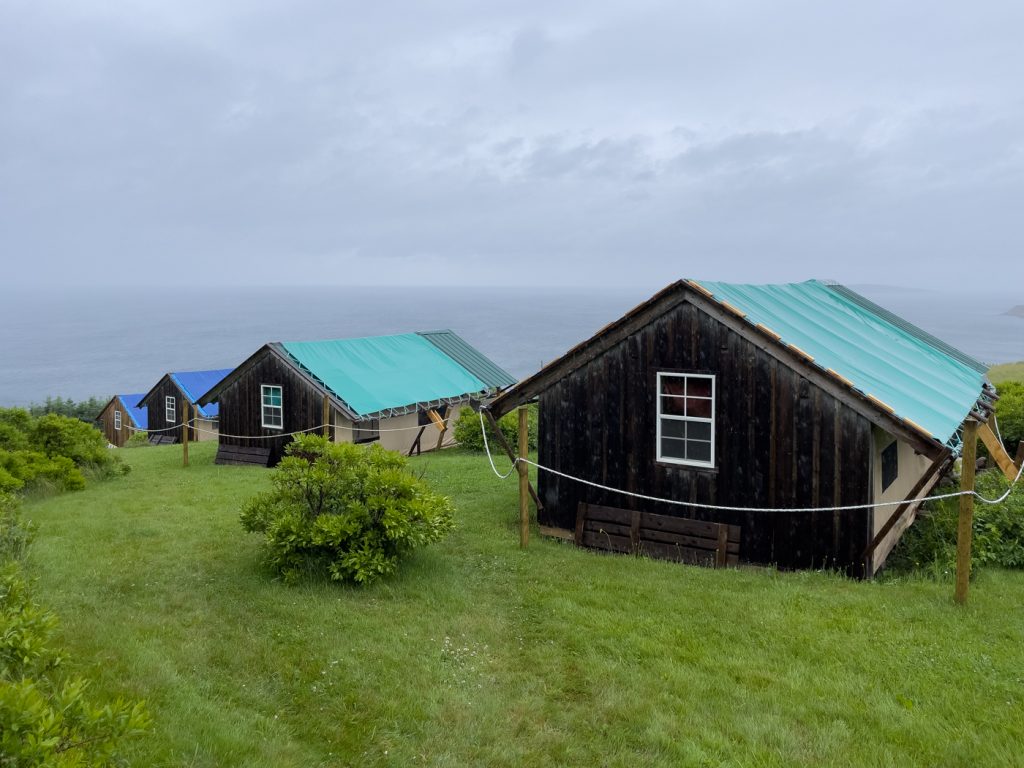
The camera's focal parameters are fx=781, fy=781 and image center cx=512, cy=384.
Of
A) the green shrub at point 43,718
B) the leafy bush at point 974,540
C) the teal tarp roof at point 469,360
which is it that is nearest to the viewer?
the green shrub at point 43,718

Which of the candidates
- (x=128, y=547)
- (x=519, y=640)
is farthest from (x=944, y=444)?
(x=128, y=547)

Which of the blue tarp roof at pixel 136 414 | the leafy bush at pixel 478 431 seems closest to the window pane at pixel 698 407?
the leafy bush at pixel 478 431

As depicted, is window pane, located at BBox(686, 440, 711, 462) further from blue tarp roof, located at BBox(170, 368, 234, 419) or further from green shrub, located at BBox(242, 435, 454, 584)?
blue tarp roof, located at BBox(170, 368, 234, 419)

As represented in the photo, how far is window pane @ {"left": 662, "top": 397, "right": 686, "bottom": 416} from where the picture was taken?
1419 cm

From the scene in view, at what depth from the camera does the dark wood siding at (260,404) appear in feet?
86.5

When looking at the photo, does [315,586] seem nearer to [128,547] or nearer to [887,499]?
[128,547]

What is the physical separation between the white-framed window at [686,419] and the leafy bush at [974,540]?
3.97 meters

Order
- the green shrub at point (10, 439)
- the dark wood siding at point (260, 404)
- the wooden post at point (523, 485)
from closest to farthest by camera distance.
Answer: the wooden post at point (523, 485)
the green shrub at point (10, 439)
the dark wood siding at point (260, 404)

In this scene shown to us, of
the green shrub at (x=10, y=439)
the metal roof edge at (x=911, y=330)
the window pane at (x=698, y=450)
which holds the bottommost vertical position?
the green shrub at (x=10, y=439)

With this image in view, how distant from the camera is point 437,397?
29812mm

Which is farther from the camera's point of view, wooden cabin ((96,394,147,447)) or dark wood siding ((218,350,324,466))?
wooden cabin ((96,394,147,447))

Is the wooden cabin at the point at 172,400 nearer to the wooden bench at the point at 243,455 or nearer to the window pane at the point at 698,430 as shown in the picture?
the wooden bench at the point at 243,455

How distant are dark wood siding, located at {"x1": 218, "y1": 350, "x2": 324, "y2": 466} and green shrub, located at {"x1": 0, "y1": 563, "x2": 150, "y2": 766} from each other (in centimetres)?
2053

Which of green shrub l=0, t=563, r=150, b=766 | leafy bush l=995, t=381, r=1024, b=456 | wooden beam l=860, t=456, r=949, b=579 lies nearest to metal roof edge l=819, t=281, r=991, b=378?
leafy bush l=995, t=381, r=1024, b=456
